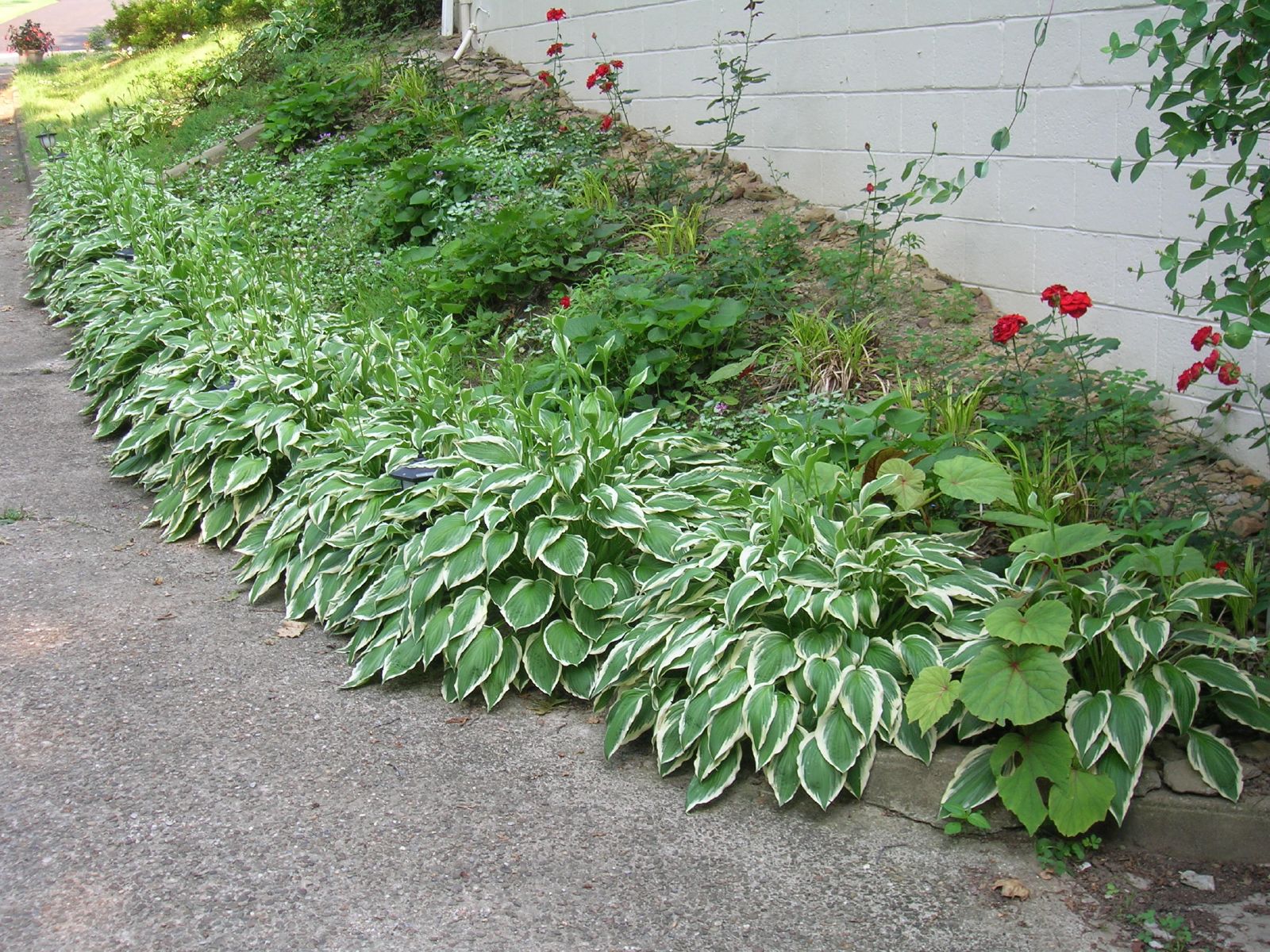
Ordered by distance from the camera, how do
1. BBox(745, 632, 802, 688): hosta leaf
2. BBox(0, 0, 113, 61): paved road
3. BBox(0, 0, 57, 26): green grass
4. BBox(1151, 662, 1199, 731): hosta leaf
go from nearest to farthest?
1. BBox(1151, 662, 1199, 731): hosta leaf
2. BBox(745, 632, 802, 688): hosta leaf
3. BBox(0, 0, 113, 61): paved road
4. BBox(0, 0, 57, 26): green grass

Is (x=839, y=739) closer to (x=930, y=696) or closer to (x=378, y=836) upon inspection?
(x=930, y=696)

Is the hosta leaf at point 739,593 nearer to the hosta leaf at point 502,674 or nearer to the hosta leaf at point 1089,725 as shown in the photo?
the hosta leaf at point 502,674

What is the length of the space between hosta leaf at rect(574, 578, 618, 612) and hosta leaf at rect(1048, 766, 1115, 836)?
1.34 m

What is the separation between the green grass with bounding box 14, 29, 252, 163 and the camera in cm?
1138

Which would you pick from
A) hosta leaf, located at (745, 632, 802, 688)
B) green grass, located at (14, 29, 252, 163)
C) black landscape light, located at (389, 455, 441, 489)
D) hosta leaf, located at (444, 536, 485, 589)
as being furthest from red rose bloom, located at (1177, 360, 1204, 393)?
green grass, located at (14, 29, 252, 163)

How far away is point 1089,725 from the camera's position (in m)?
2.60

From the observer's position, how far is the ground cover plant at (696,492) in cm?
273

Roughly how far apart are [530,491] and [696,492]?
656 mm

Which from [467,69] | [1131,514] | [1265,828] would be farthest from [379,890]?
[467,69]

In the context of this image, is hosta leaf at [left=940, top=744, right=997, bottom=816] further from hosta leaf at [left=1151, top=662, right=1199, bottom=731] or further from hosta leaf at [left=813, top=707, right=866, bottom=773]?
hosta leaf at [left=1151, top=662, right=1199, bottom=731]

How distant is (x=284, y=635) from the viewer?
3756 millimetres

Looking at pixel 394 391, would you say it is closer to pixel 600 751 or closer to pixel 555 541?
pixel 555 541

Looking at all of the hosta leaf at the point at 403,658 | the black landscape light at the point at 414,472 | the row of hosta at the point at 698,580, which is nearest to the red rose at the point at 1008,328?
the row of hosta at the point at 698,580

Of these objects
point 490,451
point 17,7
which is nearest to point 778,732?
point 490,451
